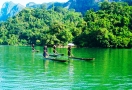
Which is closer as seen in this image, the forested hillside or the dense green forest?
the dense green forest

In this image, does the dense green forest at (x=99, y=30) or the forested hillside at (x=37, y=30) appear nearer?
the dense green forest at (x=99, y=30)

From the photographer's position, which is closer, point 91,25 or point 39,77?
point 39,77

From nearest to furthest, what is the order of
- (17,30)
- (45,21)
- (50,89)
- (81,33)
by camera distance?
(50,89), (81,33), (17,30), (45,21)

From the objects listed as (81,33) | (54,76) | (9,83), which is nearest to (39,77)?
(54,76)

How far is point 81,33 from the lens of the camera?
113062mm

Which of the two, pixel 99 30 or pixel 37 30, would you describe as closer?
pixel 99 30

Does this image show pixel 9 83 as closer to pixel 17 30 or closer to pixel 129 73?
pixel 129 73

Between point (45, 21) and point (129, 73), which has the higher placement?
point (45, 21)

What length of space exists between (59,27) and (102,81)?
97.3m

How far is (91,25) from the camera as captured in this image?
11388 centimetres

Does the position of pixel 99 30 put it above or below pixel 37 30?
below

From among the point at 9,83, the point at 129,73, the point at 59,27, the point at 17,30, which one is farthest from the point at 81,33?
the point at 9,83

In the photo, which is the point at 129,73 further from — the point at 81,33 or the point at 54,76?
the point at 81,33

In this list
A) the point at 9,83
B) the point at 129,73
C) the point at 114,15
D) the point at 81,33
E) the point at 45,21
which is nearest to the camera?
the point at 9,83
